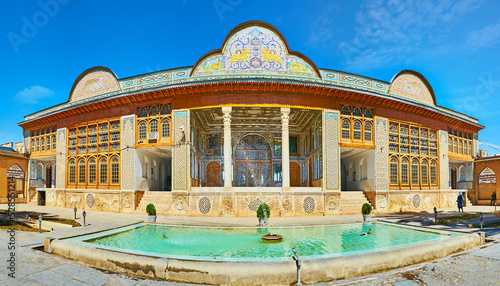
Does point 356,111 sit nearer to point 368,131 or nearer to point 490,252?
point 368,131

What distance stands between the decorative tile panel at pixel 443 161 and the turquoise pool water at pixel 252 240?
529 inches

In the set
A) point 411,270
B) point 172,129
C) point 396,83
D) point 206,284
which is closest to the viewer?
point 206,284

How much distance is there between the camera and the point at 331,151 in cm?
1938

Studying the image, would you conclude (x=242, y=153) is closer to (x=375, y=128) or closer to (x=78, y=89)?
(x=375, y=128)

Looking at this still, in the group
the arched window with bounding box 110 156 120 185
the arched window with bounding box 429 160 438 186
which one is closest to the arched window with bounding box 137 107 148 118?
the arched window with bounding box 110 156 120 185

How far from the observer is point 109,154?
2112 centimetres

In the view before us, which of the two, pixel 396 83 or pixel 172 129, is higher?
pixel 396 83

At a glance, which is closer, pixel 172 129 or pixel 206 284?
pixel 206 284

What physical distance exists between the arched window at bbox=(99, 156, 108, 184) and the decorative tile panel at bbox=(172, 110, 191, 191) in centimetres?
555

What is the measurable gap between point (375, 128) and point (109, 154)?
1777cm

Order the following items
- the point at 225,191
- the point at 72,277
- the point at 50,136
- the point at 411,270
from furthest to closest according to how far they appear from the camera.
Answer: the point at 50,136
the point at 225,191
the point at 411,270
the point at 72,277

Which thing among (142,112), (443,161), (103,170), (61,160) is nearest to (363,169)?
(443,161)

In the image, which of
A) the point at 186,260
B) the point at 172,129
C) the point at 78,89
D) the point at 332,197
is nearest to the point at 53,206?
the point at 78,89

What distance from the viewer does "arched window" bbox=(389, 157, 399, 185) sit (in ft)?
69.8
